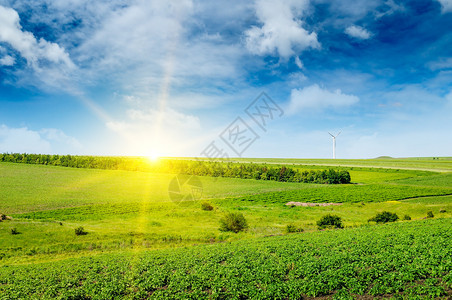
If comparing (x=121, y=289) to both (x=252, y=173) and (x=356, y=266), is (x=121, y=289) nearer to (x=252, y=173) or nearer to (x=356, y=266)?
(x=356, y=266)

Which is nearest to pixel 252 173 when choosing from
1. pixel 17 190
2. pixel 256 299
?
pixel 17 190

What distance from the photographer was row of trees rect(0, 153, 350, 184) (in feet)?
449

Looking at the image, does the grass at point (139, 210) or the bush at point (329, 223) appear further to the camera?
the bush at point (329, 223)

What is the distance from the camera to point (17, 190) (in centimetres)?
8806

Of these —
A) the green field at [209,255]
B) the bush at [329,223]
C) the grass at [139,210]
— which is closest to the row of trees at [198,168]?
the grass at [139,210]

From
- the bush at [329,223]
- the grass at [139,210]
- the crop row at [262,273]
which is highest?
the crop row at [262,273]

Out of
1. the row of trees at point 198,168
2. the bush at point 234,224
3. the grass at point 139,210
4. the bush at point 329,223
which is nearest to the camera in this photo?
the grass at point 139,210

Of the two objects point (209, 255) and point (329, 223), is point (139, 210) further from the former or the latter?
point (209, 255)

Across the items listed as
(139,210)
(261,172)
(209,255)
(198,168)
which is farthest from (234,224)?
(198,168)

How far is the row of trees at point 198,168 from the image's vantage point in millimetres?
136875

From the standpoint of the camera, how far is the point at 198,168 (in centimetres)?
15462

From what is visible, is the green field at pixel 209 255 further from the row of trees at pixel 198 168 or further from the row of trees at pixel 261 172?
the row of trees at pixel 198 168

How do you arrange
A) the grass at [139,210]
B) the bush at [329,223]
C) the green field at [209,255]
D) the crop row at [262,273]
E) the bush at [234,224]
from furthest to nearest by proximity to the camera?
1. the bush at [234,224]
2. the bush at [329,223]
3. the grass at [139,210]
4. the green field at [209,255]
5. the crop row at [262,273]

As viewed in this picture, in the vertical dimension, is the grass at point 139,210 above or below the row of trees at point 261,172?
below
